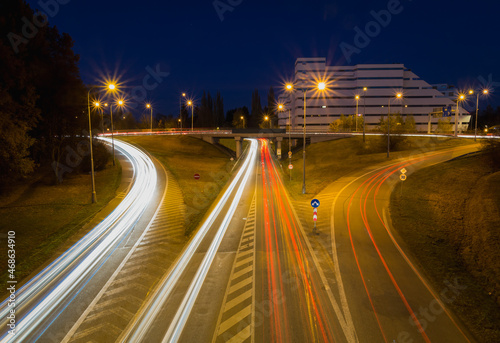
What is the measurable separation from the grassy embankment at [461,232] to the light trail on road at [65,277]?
14.3 meters

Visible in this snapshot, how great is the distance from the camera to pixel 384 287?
11891mm

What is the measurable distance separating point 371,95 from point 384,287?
115m

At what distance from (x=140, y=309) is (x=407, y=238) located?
49.6 feet

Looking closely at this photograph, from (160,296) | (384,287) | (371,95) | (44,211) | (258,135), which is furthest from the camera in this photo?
(371,95)

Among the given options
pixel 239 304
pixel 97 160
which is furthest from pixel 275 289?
pixel 97 160

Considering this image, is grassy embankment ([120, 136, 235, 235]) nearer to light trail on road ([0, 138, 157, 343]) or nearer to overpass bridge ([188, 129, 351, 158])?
overpass bridge ([188, 129, 351, 158])

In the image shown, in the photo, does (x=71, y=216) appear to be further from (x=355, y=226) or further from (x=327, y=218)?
(x=355, y=226)

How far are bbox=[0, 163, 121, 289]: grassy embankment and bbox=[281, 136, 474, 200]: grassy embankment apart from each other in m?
19.3

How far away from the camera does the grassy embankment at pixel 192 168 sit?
2568 centimetres

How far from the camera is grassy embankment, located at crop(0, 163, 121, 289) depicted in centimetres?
1516

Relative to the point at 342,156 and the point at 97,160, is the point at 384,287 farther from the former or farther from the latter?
the point at 342,156

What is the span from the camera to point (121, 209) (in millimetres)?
23750

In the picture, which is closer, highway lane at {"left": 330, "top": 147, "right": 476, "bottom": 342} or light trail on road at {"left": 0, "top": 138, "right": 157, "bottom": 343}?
highway lane at {"left": 330, "top": 147, "right": 476, "bottom": 342}

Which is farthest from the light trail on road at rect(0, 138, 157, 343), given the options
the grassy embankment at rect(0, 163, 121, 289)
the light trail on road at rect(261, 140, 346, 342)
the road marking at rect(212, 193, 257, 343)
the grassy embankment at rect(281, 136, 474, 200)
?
the grassy embankment at rect(281, 136, 474, 200)
